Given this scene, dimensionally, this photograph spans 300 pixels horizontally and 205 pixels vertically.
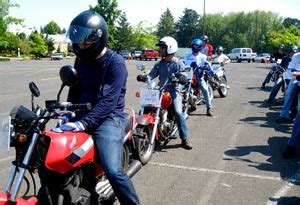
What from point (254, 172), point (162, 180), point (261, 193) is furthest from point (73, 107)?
point (254, 172)

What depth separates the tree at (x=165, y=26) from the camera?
128 meters

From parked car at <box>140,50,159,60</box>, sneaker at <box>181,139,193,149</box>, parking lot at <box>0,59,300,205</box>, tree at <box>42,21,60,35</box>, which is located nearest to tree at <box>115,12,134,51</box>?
parked car at <box>140,50,159,60</box>

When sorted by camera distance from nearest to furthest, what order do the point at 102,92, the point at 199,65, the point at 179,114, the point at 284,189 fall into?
the point at 102,92, the point at 284,189, the point at 179,114, the point at 199,65

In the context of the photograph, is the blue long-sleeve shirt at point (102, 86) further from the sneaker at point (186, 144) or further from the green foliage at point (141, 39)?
the green foliage at point (141, 39)

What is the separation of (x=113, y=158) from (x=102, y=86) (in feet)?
2.51

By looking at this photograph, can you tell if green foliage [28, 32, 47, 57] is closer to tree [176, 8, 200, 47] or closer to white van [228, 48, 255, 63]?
white van [228, 48, 255, 63]

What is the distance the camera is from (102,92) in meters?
4.13

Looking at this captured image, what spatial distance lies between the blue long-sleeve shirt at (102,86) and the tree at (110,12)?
86732 mm

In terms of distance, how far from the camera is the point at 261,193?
5418mm

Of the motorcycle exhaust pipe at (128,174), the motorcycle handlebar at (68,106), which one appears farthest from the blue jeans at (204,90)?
the motorcycle handlebar at (68,106)

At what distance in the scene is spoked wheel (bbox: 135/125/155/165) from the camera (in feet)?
20.0

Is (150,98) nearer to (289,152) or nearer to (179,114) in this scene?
(179,114)

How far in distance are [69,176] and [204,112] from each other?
8085mm

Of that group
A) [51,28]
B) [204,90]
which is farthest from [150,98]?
[51,28]
